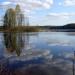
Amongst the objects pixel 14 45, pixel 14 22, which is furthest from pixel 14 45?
pixel 14 22

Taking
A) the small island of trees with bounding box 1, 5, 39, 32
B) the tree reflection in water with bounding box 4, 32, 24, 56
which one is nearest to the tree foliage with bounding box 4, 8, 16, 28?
the small island of trees with bounding box 1, 5, 39, 32

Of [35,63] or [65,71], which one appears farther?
[35,63]

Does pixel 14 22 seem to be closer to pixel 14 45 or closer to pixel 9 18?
pixel 9 18

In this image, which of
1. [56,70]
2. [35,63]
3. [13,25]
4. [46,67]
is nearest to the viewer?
[56,70]

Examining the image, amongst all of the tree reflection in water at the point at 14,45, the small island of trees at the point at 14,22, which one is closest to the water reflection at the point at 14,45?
the tree reflection in water at the point at 14,45

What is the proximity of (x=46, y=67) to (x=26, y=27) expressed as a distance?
199 feet

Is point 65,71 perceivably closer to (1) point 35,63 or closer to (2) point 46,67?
(2) point 46,67

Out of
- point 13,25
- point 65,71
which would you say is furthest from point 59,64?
point 13,25

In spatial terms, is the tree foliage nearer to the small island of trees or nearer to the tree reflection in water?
the small island of trees

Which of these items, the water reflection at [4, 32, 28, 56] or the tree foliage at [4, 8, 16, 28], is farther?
the tree foliage at [4, 8, 16, 28]

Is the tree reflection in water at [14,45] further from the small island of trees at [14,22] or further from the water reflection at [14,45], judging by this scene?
the small island of trees at [14,22]

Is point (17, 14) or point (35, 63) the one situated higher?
point (17, 14)

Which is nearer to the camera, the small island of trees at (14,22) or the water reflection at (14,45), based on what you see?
the water reflection at (14,45)

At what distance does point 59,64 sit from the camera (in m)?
14.1
